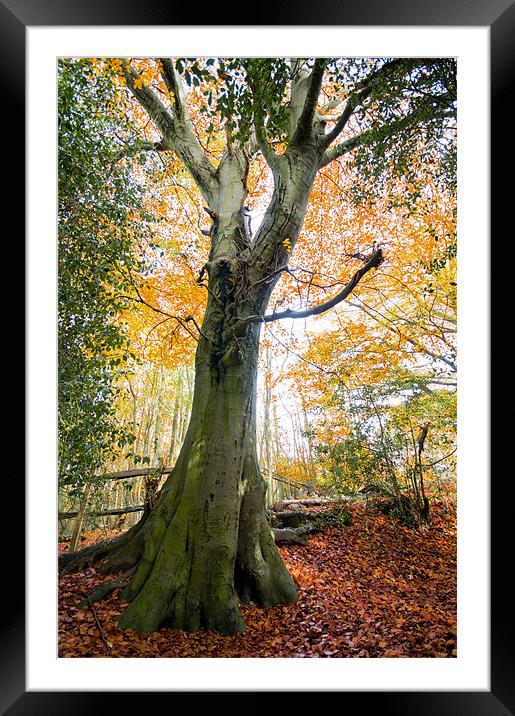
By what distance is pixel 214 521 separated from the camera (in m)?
1.90

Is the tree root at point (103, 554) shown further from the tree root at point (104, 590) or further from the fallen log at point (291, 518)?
the fallen log at point (291, 518)

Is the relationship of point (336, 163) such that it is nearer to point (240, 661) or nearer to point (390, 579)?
point (390, 579)

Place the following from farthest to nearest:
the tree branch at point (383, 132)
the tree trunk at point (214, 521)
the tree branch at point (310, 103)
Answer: the tree branch at point (383, 132), the tree trunk at point (214, 521), the tree branch at point (310, 103)

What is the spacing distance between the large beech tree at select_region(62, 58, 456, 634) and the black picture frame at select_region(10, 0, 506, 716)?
0.51m

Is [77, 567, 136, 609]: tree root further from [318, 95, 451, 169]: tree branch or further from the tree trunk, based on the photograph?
[318, 95, 451, 169]: tree branch

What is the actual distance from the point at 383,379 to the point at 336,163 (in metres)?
1.71

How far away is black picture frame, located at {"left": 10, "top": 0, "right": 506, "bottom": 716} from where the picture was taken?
117 centimetres

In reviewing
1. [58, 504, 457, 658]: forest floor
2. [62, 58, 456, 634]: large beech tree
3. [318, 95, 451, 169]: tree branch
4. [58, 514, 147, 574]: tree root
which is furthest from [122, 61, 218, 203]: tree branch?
[58, 504, 457, 658]: forest floor
